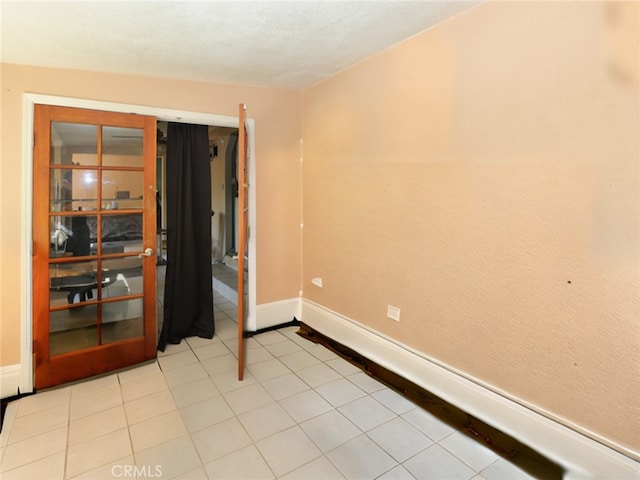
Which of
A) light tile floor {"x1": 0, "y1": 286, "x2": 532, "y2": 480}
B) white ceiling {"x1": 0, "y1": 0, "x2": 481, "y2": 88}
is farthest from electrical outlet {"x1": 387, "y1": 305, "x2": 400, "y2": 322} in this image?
white ceiling {"x1": 0, "y1": 0, "x2": 481, "y2": 88}

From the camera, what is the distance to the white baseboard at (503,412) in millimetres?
1588

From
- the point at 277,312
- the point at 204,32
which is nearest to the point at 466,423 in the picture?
the point at 277,312

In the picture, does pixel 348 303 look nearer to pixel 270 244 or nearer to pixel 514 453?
pixel 270 244

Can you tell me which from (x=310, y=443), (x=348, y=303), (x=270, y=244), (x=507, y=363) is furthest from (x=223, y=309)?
(x=507, y=363)

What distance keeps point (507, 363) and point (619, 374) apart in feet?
1.68

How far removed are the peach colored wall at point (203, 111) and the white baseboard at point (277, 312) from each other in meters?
0.07

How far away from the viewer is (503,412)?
1.96m

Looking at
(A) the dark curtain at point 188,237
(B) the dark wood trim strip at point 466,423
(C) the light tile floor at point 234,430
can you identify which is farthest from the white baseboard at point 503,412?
(A) the dark curtain at point 188,237

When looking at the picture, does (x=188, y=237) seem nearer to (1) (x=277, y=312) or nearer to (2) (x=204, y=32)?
(1) (x=277, y=312)

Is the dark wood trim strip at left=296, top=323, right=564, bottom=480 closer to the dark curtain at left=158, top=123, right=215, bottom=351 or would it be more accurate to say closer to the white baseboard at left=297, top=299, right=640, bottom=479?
the white baseboard at left=297, top=299, right=640, bottom=479

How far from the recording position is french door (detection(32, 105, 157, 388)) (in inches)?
99.3

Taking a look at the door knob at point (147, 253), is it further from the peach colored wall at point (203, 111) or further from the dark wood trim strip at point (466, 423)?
the dark wood trim strip at point (466, 423)

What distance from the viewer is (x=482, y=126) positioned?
6.60 ft

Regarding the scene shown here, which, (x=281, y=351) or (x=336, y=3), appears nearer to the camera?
(x=336, y=3)
